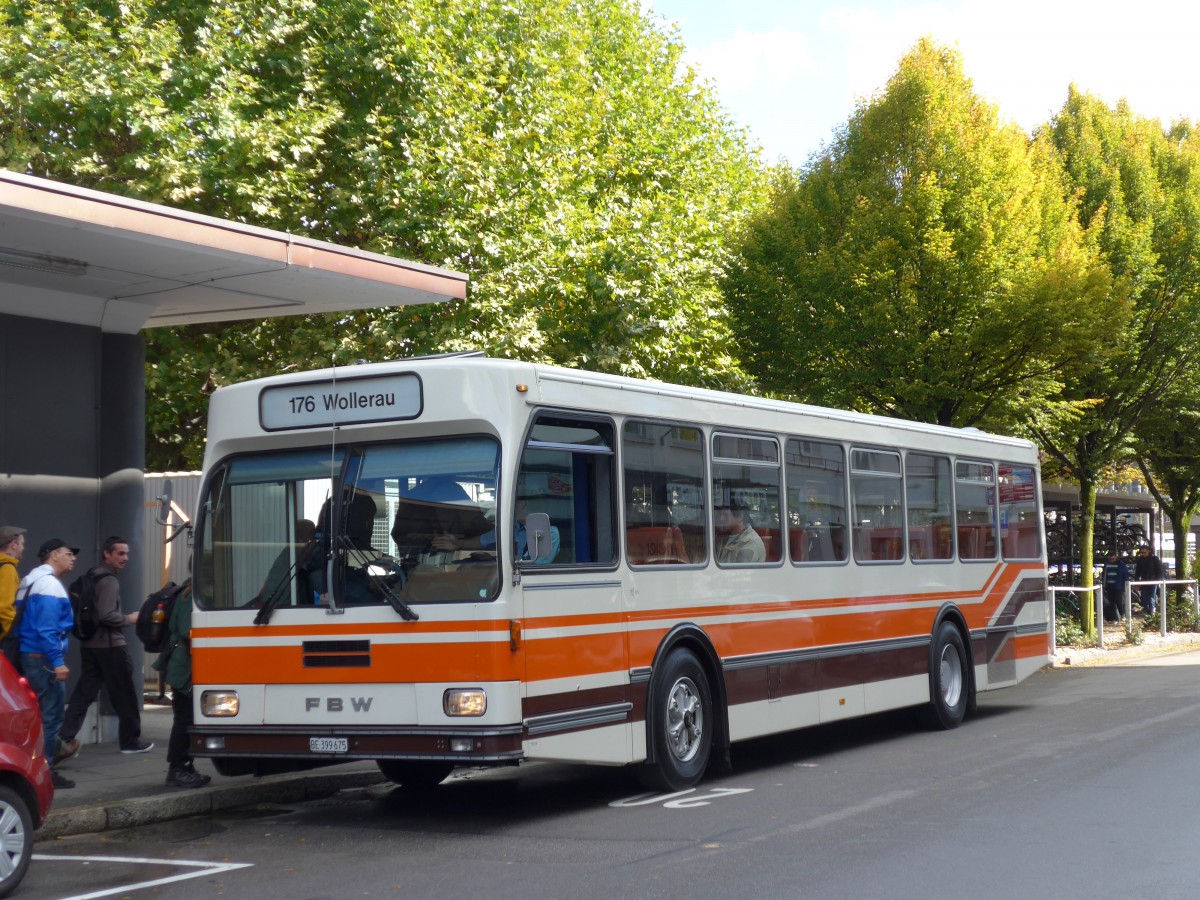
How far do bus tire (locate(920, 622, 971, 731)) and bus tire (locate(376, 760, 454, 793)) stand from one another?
5591mm

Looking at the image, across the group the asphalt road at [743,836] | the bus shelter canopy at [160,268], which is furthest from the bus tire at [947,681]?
the bus shelter canopy at [160,268]

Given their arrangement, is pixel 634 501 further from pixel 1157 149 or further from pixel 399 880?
pixel 1157 149

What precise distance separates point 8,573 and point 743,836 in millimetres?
5558

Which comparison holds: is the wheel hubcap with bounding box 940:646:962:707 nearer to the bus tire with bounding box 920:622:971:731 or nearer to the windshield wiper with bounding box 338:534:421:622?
the bus tire with bounding box 920:622:971:731

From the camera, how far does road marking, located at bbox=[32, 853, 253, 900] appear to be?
299 inches

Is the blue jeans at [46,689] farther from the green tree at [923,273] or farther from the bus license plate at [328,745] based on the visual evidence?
the green tree at [923,273]

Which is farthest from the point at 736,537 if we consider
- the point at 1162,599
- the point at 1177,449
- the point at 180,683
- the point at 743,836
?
the point at 1177,449

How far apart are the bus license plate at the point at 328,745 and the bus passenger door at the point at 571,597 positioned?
4.04 feet

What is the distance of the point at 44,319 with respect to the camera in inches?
515

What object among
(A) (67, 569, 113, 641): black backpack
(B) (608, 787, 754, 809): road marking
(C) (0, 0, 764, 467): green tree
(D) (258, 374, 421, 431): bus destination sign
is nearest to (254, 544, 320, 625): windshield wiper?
(D) (258, 374, 421, 431): bus destination sign

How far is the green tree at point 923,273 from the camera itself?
20.3 meters

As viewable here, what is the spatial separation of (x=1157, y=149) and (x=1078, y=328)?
8.62 metres

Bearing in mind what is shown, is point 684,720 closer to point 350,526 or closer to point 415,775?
point 415,775

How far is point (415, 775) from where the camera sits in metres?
11.4
